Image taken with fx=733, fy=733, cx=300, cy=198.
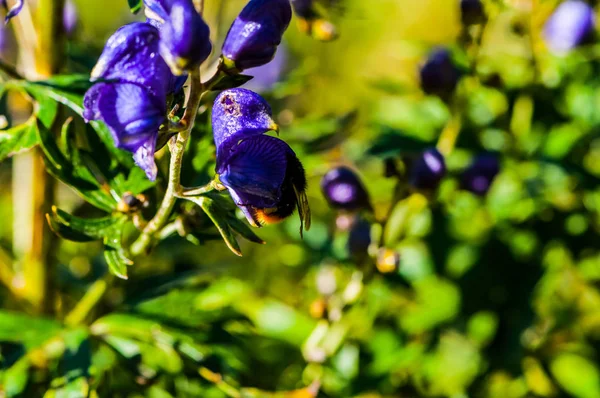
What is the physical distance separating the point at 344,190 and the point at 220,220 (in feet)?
1.34

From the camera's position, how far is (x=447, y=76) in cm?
121

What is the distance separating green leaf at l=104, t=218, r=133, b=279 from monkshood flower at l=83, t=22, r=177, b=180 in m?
0.16

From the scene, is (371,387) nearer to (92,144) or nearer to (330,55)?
(92,144)

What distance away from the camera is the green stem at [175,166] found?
0.68 metres

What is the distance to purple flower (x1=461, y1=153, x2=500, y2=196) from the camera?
1200 mm

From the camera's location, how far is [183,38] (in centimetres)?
63

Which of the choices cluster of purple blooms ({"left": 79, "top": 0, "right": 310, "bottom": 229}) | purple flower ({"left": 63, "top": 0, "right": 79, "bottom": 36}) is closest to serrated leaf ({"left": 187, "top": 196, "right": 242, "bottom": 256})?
cluster of purple blooms ({"left": 79, "top": 0, "right": 310, "bottom": 229})

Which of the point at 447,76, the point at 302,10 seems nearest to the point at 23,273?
the point at 302,10

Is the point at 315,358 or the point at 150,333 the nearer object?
the point at 150,333

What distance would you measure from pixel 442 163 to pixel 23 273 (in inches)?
26.2

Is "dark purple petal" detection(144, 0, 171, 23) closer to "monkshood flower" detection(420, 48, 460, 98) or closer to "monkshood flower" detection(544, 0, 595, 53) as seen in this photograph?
"monkshood flower" detection(420, 48, 460, 98)

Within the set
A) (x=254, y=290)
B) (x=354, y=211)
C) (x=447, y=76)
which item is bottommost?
(x=254, y=290)

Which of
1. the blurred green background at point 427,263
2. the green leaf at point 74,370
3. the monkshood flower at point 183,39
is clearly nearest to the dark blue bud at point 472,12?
the blurred green background at point 427,263

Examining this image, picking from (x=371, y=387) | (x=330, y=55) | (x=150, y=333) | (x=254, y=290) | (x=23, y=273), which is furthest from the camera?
(x=330, y=55)
